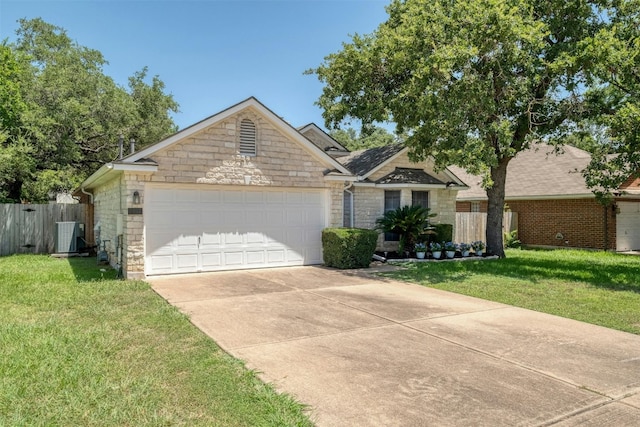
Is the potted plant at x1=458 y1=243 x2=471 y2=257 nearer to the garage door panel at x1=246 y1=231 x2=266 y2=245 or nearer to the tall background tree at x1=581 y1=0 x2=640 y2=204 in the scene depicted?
the tall background tree at x1=581 y1=0 x2=640 y2=204

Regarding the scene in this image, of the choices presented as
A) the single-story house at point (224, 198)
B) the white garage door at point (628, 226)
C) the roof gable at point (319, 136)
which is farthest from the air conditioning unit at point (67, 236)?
the white garage door at point (628, 226)

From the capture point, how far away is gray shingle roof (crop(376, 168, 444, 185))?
1614cm

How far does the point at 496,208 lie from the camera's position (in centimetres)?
1566

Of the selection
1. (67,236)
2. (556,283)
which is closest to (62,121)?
(67,236)

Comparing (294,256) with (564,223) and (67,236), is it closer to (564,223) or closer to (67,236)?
(67,236)

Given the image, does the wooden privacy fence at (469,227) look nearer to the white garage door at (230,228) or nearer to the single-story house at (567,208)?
the single-story house at (567,208)

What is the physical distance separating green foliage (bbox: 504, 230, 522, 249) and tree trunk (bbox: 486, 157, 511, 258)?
5131 mm

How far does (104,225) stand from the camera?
14.6 meters

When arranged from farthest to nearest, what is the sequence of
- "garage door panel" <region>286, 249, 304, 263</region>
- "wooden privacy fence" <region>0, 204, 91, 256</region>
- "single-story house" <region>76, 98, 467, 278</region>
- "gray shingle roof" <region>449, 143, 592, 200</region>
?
"gray shingle roof" <region>449, 143, 592, 200</region>, "wooden privacy fence" <region>0, 204, 91, 256</region>, "garage door panel" <region>286, 249, 304, 263</region>, "single-story house" <region>76, 98, 467, 278</region>

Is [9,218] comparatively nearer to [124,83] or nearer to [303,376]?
[124,83]

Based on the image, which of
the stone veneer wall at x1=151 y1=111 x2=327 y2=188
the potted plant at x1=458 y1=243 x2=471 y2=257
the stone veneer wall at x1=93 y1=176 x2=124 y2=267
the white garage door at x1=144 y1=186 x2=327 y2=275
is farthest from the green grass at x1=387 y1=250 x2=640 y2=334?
the stone veneer wall at x1=93 y1=176 x2=124 y2=267

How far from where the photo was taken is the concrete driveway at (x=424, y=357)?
12.4ft

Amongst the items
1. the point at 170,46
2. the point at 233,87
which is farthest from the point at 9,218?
the point at 233,87

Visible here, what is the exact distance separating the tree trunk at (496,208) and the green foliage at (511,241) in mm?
5131
